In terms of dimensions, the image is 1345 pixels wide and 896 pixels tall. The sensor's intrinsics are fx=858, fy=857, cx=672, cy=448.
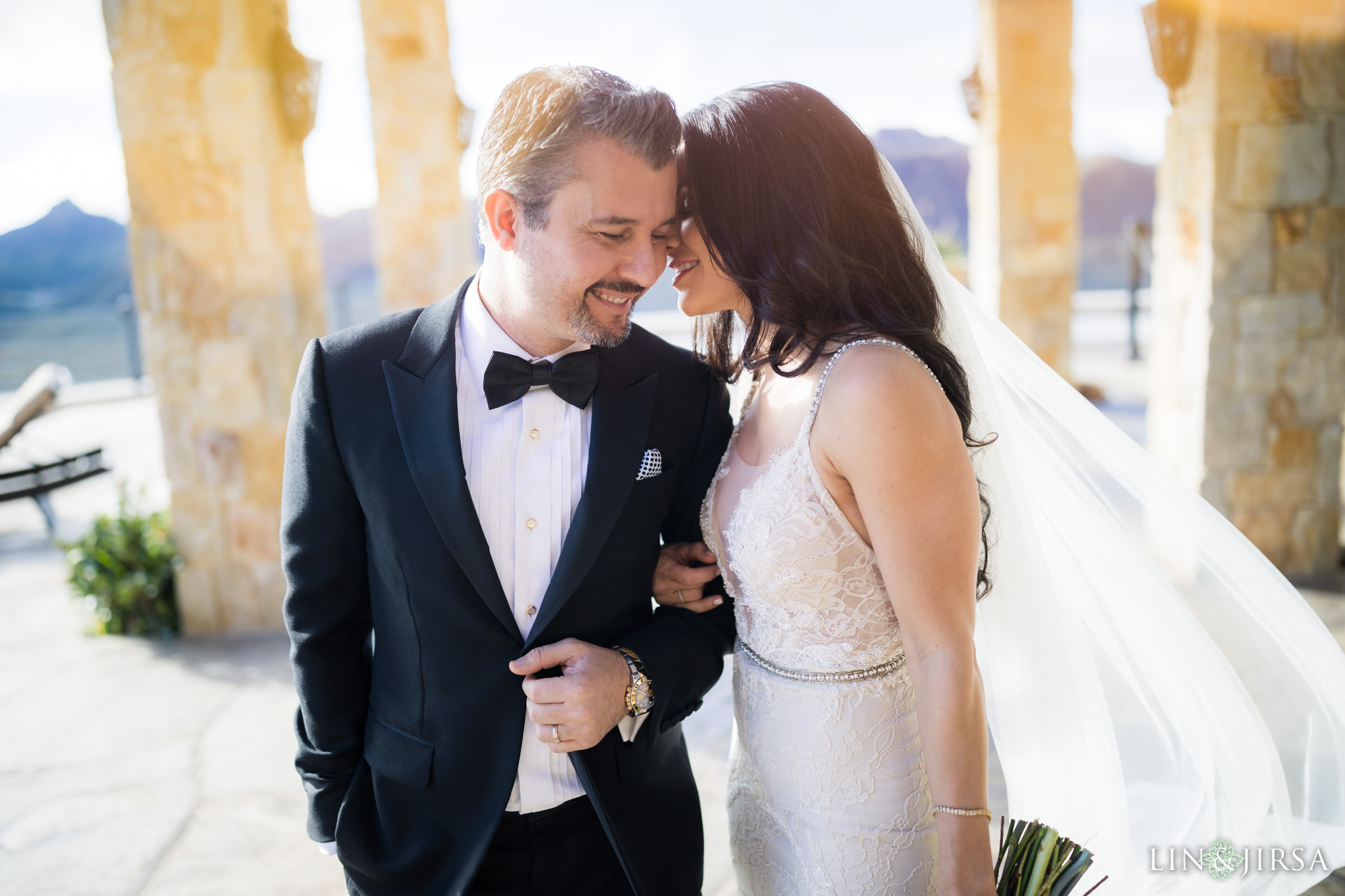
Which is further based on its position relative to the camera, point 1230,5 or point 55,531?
point 55,531

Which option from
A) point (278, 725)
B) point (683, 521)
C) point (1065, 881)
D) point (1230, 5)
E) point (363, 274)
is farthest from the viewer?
point (363, 274)

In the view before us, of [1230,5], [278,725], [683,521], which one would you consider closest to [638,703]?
[683,521]

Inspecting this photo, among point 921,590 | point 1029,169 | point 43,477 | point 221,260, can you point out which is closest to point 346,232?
point 43,477

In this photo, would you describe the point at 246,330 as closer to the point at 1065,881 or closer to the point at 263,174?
the point at 263,174

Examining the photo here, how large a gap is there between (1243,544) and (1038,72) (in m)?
6.21

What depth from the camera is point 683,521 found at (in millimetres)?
1878

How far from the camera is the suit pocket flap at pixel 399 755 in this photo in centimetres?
158

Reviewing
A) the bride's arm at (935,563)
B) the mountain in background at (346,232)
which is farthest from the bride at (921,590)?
the mountain in background at (346,232)

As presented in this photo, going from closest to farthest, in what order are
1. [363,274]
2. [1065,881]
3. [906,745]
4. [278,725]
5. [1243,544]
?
[1065,881] < [906,745] < [1243,544] < [278,725] < [363,274]

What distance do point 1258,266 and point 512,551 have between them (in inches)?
178

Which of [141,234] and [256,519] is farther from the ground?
[141,234]

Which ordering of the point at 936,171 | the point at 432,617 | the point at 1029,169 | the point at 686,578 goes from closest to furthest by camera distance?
1. the point at 432,617
2. the point at 686,578
3. the point at 1029,169
4. the point at 936,171

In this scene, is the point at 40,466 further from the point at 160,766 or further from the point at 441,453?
the point at 441,453

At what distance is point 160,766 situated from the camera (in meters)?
3.54
